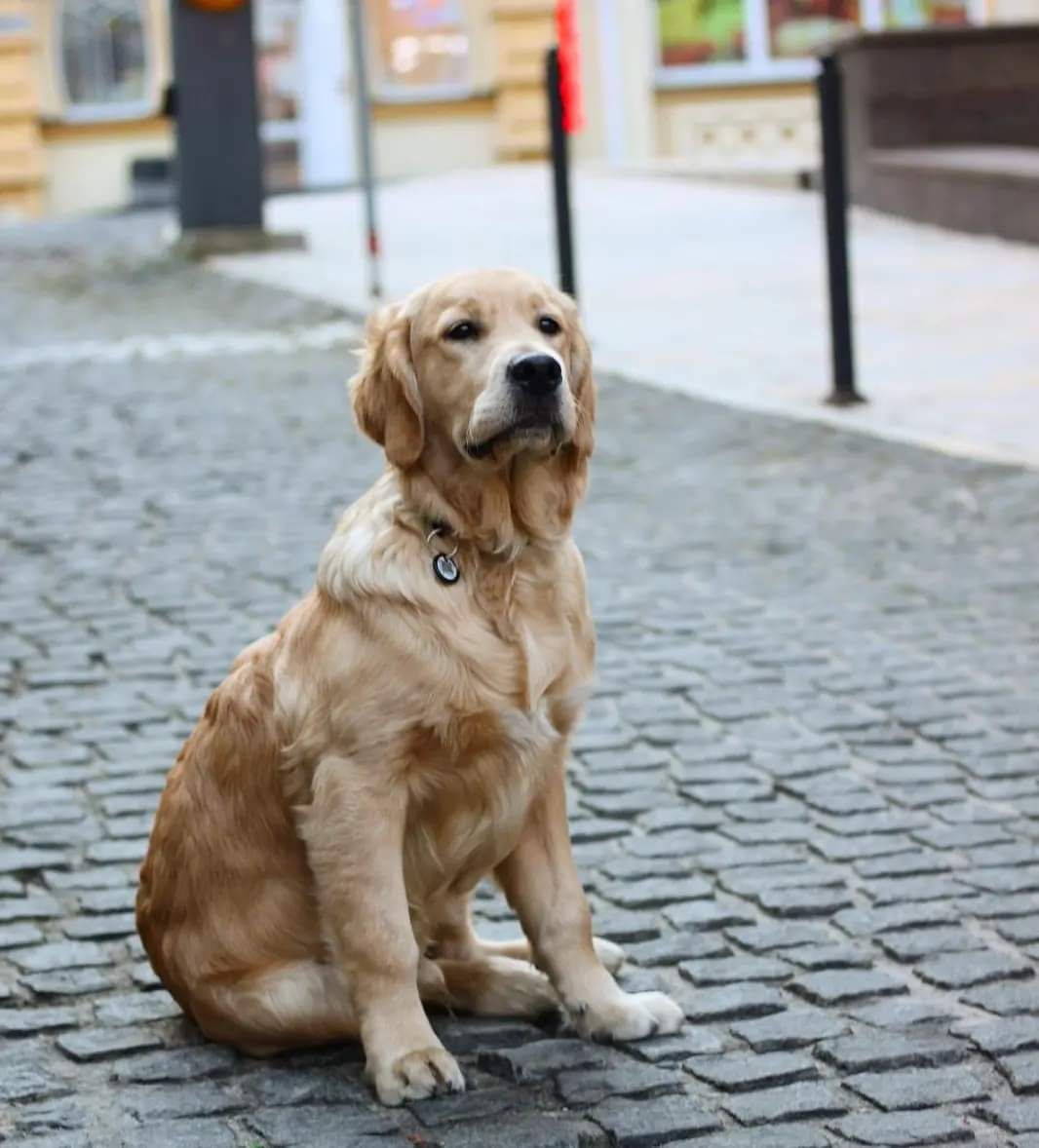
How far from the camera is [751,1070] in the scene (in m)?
3.57

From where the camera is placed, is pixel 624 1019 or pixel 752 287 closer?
pixel 624 1019

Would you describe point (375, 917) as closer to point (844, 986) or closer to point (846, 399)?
point (844, 986)

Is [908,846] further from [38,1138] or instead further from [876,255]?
[876,255]

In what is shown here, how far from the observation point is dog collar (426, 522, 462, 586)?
3.61 meters

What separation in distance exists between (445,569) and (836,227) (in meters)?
7.00

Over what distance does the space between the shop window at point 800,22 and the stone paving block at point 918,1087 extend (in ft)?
91.0

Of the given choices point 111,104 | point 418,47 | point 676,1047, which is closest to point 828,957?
point 676,1047

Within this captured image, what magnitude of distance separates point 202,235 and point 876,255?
17.7 ft

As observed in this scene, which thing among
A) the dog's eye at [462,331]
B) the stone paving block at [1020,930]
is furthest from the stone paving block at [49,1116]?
the stone paving block at [1020,930]

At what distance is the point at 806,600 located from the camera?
7055 mm

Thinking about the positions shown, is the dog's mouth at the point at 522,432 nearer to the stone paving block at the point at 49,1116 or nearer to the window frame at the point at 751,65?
the stone paving block at the point at 49,1116

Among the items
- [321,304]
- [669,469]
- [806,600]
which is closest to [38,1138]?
[806,600]

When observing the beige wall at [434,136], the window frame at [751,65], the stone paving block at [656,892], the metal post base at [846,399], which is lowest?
the stone paving block at [656,892]

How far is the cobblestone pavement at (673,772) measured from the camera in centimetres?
351
